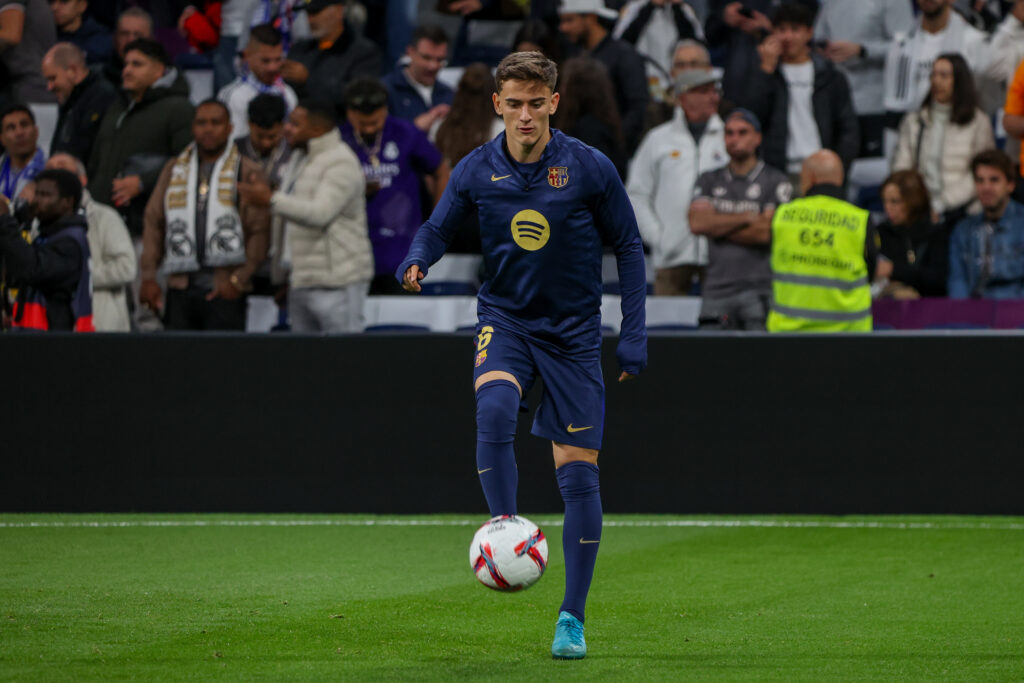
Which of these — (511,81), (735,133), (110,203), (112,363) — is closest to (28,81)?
(110,203)

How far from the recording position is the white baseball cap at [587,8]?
486 inches

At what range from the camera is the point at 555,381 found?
538cm

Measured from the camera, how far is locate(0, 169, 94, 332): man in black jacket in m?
9.92

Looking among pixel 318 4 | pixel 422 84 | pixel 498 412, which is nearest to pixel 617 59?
pixel 422 84

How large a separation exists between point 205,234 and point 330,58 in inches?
93.7

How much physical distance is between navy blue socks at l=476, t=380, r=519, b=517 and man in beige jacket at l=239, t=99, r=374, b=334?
541 centimetres

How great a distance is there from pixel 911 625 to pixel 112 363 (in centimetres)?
557

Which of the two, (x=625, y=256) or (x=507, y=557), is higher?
(x=625, y=256)

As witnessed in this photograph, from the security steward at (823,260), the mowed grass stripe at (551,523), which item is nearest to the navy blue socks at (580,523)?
the mowed grass stripe at (551,523)

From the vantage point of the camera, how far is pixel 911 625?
601 cm

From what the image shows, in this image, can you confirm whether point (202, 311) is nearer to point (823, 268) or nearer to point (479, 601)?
point (823, 268)

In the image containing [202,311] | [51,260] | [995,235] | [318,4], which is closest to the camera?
[51,260]

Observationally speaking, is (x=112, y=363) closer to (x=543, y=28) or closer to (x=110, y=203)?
(x=110, y=203)

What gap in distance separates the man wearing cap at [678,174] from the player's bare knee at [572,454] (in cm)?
609
